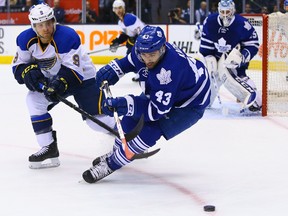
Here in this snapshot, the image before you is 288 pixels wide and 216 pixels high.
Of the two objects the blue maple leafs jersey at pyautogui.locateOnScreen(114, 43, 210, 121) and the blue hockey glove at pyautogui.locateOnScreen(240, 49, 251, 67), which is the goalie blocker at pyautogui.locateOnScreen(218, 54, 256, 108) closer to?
the blue hockey glove at pyautogui.locateOnScreen(240, 49, 251, 67)

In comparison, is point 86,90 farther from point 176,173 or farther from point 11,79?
point 11,79

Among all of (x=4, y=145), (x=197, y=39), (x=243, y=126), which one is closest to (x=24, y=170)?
(x=4, y=145)

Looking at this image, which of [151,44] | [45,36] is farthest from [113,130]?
[151,44]

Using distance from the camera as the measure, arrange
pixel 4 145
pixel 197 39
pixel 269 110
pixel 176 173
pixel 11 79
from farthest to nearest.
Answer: pixel 197 39 → pixel 11 79 → pixel 269 110 → pixel 4 145 → pixel 176 173

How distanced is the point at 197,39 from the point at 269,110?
12.7ft

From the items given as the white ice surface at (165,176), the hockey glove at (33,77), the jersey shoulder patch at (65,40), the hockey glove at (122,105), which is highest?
the jersey shoulder patch at (65,40)

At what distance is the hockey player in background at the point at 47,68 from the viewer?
3.78 metres

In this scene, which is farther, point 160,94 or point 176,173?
point 176,173

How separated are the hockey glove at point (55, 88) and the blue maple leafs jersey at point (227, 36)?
242 centimetres

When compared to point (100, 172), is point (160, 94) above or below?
above

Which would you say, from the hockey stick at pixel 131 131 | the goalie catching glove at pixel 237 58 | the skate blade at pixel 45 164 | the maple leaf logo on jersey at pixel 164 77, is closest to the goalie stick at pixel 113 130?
A: the hockey stick at pixel 131 131

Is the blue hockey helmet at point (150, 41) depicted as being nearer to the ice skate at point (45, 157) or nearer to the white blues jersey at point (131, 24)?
the ice skate at point (45, 157)

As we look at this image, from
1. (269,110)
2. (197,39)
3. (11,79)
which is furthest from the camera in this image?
(197,39)

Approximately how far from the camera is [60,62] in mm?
3934
